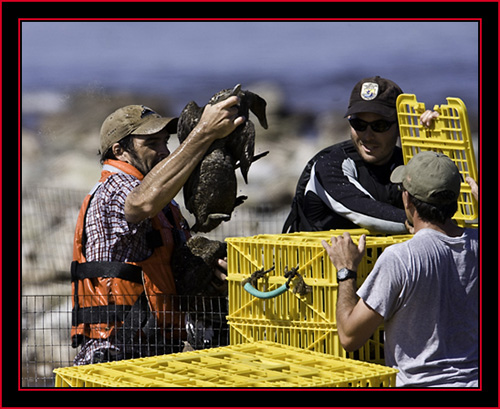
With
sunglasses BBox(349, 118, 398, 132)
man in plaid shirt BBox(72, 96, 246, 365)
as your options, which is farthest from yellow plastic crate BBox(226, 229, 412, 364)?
sunglasses BBox(349, 118, 398, 132)

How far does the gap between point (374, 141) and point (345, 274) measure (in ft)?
5.11

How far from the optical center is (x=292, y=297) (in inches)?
195

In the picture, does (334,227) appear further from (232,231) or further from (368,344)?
(232,231)

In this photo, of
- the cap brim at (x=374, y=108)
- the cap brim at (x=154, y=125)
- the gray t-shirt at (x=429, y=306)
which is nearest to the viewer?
the gray t-shirt at (x=429, y=306)

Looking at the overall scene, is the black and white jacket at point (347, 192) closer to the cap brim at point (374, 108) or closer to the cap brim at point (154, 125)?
the cap brim at point (374, 108)

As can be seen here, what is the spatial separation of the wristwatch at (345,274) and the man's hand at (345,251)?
0.03m

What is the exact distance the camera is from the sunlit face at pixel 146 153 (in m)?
6.16

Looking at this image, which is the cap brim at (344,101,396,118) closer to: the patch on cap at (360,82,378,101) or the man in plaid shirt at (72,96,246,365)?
the patch on cap at (360,82,378,101)

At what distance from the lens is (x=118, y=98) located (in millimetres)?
15281

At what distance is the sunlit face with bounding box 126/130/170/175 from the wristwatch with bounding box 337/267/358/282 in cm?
202

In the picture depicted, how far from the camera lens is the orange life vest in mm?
5781

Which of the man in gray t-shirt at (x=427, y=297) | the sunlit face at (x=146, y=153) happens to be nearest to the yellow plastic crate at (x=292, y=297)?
the man in gray t-shirt at (x=427, y=297)

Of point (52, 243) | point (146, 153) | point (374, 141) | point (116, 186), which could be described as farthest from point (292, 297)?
point (52, 243)

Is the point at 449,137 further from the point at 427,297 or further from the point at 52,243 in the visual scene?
the point at 52,243
